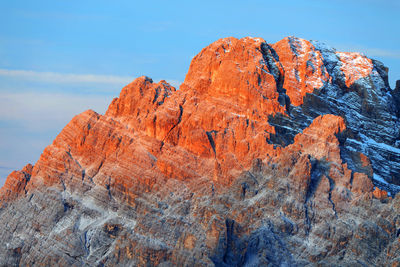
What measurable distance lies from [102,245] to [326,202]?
3145cm

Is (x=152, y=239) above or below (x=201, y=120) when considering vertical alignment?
below

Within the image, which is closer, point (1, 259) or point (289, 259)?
point (289, 259)

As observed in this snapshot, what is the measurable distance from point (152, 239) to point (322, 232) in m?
22.9

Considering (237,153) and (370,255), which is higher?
(237,153)

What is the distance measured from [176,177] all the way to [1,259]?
2775 cm

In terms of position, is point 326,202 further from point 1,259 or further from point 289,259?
point 1,259

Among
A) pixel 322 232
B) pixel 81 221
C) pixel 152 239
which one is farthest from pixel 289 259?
pixel 81 221

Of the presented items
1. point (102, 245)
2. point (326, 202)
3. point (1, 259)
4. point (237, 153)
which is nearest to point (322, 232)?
point (326, 202)

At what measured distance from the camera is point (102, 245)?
18925 centimetres

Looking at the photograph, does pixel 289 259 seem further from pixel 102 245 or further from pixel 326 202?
pixel 102 245

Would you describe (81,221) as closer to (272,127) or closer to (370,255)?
(272,127)

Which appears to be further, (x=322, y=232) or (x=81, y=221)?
(x=81, y=221)

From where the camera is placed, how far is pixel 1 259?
19538 cm

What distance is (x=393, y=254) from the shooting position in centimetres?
17625
